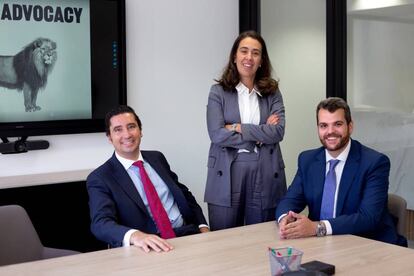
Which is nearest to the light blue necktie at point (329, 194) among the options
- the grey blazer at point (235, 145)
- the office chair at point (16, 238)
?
the grey blazer at point (235, 145)

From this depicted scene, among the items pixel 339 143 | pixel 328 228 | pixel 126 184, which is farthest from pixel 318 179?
pixel 126 184

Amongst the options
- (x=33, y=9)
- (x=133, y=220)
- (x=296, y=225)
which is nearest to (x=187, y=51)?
(x=33, y=9)

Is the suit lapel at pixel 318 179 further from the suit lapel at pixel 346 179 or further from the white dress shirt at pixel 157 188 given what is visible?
the white dress shirt at pixel 157 188

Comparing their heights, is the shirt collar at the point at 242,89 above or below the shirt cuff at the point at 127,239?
above

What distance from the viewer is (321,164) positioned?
2660 mm

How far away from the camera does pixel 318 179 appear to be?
2.64 m

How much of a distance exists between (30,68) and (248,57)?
1.54 metres

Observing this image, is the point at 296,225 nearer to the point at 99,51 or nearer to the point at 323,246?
the point at 323,246

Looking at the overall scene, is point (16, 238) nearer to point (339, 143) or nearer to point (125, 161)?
point (125, 161)

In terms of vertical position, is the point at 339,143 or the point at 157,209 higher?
the point at 339,143

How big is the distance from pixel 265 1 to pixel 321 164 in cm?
256

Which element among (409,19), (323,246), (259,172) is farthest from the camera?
(409,19)

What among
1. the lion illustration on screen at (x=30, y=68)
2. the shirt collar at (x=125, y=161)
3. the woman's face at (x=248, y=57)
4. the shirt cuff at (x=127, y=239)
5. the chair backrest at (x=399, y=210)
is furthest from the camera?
the lion illustration on screen at (x=30, y=68)

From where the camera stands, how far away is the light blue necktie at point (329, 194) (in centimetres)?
259
